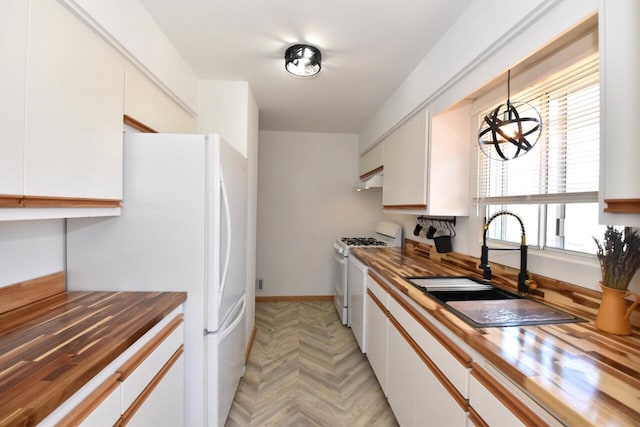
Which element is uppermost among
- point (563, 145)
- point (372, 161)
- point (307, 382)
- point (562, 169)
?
point (372, 161)

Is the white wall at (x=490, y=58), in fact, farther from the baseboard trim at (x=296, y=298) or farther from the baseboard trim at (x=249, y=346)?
the baseboard trim at (x=296, y=298)

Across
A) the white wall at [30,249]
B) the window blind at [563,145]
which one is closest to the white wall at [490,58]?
the window blind at [563,145]

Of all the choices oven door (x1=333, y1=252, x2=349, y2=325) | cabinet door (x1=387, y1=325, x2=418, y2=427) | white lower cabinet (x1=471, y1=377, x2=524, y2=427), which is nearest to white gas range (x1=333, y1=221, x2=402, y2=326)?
oven door (x1=333, y1=252, x2=349, y2=325)

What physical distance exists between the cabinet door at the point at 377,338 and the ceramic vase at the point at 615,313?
1.12 m

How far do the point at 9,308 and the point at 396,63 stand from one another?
2561 mm

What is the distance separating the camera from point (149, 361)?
3.84 feet

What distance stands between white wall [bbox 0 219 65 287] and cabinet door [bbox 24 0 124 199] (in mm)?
349

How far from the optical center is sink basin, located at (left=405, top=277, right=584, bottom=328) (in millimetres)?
1199

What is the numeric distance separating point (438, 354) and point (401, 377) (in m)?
0.56

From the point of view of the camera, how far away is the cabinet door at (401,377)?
1.57 m

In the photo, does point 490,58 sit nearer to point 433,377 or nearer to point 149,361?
point 433,377

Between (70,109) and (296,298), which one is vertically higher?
(70,109)

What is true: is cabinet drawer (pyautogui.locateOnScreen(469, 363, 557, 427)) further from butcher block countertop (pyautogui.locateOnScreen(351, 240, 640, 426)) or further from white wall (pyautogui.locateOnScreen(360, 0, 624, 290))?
white wall (pyautogui.locateOnScreen(360, 0, 624, 290))

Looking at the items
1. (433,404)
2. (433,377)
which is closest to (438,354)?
(433,377)
